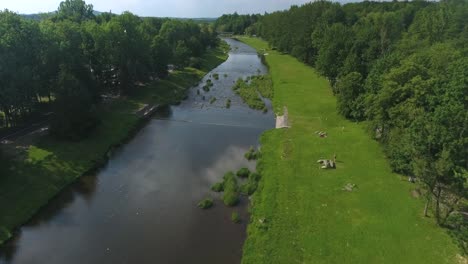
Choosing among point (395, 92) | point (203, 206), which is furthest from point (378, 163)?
point (203, 206)

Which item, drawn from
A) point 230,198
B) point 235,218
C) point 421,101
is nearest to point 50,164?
point 230,198

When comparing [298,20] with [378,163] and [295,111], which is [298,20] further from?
[378,163]

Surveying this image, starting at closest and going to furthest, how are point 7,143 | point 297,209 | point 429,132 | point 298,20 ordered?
point 429,132, point 297,209, point 7,143, point 298,20

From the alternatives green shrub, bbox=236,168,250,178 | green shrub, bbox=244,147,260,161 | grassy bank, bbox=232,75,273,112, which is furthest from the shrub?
green shrub, bbox=236,168,250,178

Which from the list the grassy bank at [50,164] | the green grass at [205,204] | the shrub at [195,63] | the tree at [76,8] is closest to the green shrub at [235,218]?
the green grass at [205,204]

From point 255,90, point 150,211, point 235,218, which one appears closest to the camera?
point 235,218

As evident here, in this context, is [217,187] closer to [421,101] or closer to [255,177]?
[255,177]

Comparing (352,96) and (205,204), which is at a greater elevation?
(352,96)
